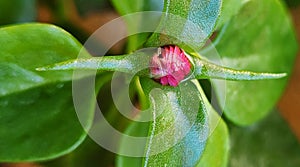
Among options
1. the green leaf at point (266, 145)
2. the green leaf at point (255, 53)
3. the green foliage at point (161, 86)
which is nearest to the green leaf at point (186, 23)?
the green foliage at point (161, 86)

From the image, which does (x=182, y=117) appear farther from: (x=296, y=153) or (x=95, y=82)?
(x=296, y=153)

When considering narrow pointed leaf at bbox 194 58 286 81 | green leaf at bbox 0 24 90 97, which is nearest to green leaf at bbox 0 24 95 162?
green leaf at bbox 0 24 90 97

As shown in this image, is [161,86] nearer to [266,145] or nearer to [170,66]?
[170,66]

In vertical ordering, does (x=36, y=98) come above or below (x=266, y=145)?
above

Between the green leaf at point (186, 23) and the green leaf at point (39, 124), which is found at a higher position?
the green leaf at point (186, 23)

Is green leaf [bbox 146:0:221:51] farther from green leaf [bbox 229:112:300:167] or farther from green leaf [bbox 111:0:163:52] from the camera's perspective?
green leaf [bbox 229:112:300:167]

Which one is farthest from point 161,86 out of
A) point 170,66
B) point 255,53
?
point 255,53

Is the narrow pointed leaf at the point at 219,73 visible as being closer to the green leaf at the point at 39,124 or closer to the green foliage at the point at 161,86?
the green foliage at the point at 161,86
